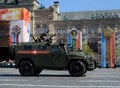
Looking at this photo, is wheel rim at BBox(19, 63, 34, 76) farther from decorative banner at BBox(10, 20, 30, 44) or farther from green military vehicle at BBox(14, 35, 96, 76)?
decorative banner at BBox(10, 20, 30, 44)

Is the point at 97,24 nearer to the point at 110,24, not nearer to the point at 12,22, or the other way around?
the point at 110,24

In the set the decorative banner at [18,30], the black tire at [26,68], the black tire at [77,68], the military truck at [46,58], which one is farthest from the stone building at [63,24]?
the black tire at [77,68]

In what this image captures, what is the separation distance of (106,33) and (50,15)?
40.3 metres

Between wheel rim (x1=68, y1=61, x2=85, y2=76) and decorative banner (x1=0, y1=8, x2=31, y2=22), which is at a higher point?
decorative banner (x1=0, y1=8, x2=31, y2=22)

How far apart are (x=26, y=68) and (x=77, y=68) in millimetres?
3181

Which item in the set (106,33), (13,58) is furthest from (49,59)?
(106,33)

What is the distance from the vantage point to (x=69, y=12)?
125m

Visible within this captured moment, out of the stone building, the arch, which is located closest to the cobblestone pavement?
the stone building

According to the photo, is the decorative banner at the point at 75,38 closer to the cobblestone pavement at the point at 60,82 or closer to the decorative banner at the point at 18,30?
the decorative banner at the point at 18,30

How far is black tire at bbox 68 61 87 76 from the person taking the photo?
25.8 metres

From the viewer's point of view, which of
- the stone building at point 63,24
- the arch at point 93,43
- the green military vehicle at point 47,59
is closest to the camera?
the green military vehicle at point 47,59

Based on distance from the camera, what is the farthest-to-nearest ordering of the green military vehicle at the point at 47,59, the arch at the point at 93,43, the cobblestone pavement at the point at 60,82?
the arch at the point at 93,43
the green military vehicle at the point at 47,59
the cobblestone pavement at the point at 60,82

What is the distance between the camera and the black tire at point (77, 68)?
25.8 meters

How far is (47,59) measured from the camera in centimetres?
2656
